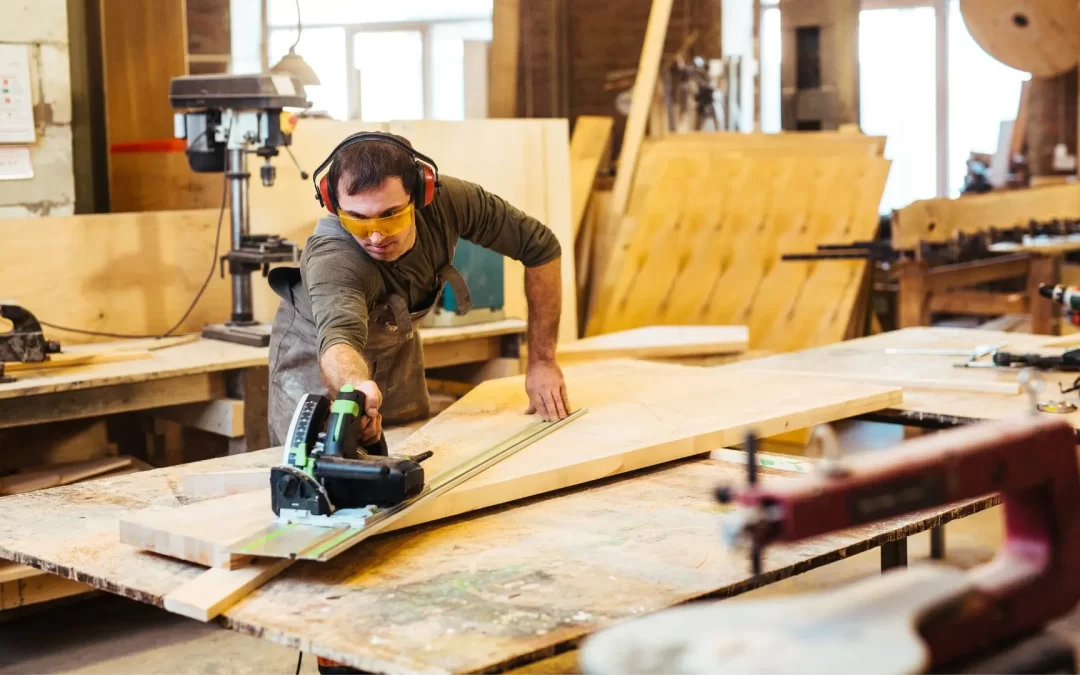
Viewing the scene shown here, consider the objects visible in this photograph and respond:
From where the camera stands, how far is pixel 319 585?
188 centimetres

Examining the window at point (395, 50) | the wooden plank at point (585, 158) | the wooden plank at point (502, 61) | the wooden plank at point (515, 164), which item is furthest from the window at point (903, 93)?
the wooden plank at point (515, 164)

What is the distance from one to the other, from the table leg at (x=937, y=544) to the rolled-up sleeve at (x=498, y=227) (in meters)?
2.01

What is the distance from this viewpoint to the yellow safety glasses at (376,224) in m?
2.55

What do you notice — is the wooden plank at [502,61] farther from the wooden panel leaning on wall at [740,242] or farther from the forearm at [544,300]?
the forearm at [544,300]

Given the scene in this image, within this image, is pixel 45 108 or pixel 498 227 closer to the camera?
pixel 498 227

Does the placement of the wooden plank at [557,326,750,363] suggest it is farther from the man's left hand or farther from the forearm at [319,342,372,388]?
the forearm at [319,342,372,388]

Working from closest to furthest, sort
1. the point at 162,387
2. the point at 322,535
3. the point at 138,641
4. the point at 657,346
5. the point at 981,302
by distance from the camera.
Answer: the point at 322,535
the point at 162,387
the point at 138,641
the point at 657,346
the point at 981,302

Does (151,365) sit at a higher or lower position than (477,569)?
higher

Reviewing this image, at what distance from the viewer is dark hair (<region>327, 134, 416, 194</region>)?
2.53 m

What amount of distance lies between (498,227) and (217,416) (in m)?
1.25

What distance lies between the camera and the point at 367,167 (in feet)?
8.28

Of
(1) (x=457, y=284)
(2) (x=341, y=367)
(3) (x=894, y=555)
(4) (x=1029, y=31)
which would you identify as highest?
(4) (x=1029, y=31)

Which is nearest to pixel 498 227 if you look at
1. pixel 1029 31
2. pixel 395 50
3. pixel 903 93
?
pixel 1029 31

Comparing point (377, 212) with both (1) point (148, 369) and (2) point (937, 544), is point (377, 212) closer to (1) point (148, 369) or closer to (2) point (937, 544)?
(1) point (148, 369)
